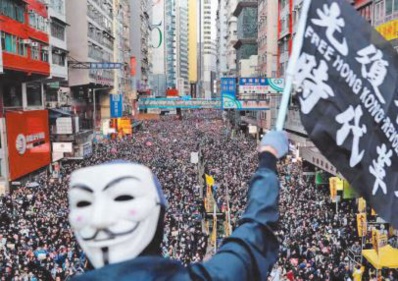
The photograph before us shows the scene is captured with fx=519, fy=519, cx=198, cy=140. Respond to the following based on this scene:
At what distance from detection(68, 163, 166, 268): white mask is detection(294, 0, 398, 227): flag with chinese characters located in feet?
6.29

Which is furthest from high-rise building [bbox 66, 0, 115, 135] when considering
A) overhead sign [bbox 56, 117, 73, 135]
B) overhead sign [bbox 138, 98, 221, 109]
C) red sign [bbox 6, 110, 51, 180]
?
overhead sign [bbox 138, 98, 221, 109]

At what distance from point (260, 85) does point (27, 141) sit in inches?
731

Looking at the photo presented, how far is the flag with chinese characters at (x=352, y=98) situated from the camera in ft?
12.4

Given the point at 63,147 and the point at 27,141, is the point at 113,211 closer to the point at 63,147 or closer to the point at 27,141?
the point at 27,141

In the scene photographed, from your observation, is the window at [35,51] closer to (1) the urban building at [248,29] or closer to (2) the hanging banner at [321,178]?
(2) the hanging banner at [321,178]

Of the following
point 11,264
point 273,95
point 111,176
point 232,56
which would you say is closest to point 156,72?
point 232,56

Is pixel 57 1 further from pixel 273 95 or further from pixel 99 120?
pixel 99 120

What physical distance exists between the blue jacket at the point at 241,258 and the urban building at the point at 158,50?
583 feet

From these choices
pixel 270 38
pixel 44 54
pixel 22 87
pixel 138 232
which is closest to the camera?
pixel 138 232

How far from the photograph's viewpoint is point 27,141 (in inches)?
1224

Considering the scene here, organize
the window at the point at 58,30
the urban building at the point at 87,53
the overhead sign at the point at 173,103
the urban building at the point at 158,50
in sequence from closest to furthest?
1. the window at the point at 58,30
2. the urban building at the point at 87,53
3. the overhead sign at the point at 173,103
4. the urban building at the point at 158,50

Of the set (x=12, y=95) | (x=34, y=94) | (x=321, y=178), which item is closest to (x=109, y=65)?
(x=34, y=94)

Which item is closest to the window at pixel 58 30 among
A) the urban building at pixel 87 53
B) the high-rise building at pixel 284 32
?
the urban building at pixel 87 53

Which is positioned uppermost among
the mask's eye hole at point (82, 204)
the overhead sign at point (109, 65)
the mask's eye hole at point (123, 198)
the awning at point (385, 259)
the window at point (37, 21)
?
the window at point (37, 21)
